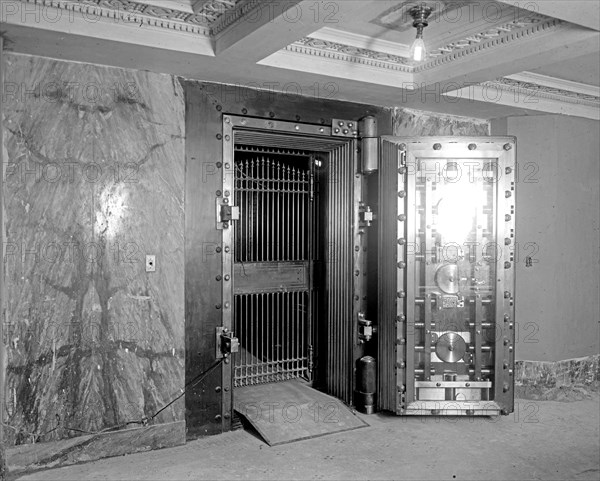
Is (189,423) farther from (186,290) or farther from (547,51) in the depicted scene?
(547,51)

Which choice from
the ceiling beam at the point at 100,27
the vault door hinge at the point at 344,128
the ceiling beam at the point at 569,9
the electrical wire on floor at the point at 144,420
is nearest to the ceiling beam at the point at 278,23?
the ceiling beam at the point at 100,27

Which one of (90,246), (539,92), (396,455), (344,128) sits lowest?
(396,455)

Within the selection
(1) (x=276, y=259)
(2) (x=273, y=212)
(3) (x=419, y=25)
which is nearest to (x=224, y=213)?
(2) (x=273, y=212)

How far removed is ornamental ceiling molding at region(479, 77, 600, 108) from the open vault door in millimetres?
425

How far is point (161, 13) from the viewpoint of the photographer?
2703mm

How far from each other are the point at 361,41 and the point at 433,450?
2.44m

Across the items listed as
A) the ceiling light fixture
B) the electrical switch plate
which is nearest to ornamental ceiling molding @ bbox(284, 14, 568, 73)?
the ceiling light fixture

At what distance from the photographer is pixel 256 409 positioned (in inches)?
147

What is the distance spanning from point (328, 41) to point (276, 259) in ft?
5.81

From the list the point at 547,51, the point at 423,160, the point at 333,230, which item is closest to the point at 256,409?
the point at 333,230

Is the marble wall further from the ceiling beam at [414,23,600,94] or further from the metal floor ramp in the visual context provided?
the ceiling beam at [414,23,600,94]

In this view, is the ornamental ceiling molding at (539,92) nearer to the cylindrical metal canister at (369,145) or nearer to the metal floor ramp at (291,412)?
the cylindrical metal canister at (369,145)

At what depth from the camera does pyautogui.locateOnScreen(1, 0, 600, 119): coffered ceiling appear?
8.29 feet

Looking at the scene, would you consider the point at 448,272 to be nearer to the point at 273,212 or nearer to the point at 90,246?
the point at 273,212
